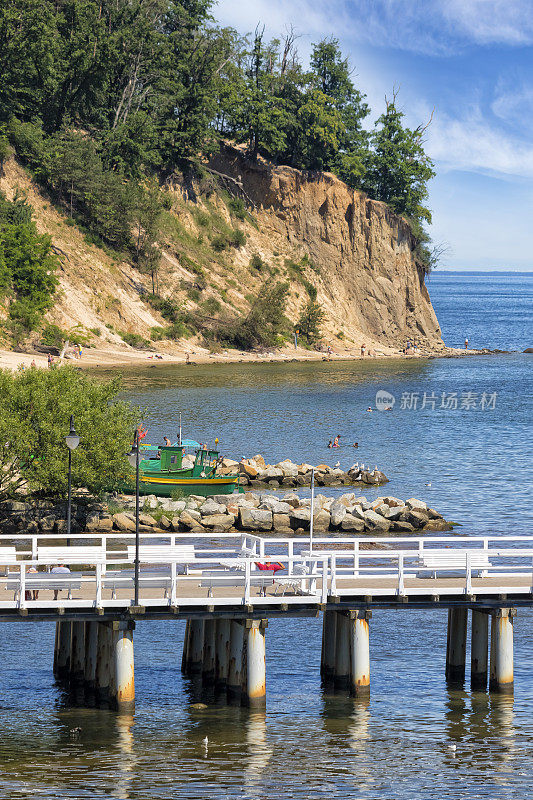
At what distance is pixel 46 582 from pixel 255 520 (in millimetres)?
22946

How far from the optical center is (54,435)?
140ft

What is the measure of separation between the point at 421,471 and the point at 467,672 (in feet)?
122

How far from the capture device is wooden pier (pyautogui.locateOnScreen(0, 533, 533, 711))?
969 inches

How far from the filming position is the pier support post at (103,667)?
25403mm

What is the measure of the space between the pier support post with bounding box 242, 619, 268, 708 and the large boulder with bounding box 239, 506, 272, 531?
71.7 ft

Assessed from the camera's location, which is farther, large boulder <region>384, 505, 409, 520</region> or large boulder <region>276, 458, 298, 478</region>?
large boulder <region>276, 458, 298, 478</region>

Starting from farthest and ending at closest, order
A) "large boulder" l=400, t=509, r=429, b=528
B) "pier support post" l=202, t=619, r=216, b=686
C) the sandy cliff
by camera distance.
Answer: the sandy cliff → "large boulder" l=400, t=509, r=429, b=528 → "pier support post" l=202, t=619, r=216, b=686

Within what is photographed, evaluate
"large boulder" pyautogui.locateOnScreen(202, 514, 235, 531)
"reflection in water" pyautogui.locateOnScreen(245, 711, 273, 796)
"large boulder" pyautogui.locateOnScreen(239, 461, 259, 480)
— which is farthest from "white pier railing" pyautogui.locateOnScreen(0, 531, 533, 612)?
"large boulder" pyautogui.locateOnScreen(239, 461, 259, 480)

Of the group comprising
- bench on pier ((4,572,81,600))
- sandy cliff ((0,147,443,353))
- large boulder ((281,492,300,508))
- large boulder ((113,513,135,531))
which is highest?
sandy cliff ((0,147,443,353))

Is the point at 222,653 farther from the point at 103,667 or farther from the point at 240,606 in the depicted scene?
the point at 103,667

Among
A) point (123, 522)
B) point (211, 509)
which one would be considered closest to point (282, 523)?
point (211, 509)

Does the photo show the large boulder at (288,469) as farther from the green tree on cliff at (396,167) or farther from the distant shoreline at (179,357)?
the green tree on cliff at (396,167)

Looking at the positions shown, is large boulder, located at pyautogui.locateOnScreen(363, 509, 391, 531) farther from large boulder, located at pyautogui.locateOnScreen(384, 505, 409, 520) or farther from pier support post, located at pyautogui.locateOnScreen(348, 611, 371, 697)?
pier support post, located at pyautogui.locateOnScreen(348, 611, 371, 697)

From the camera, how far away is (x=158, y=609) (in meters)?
24.6
